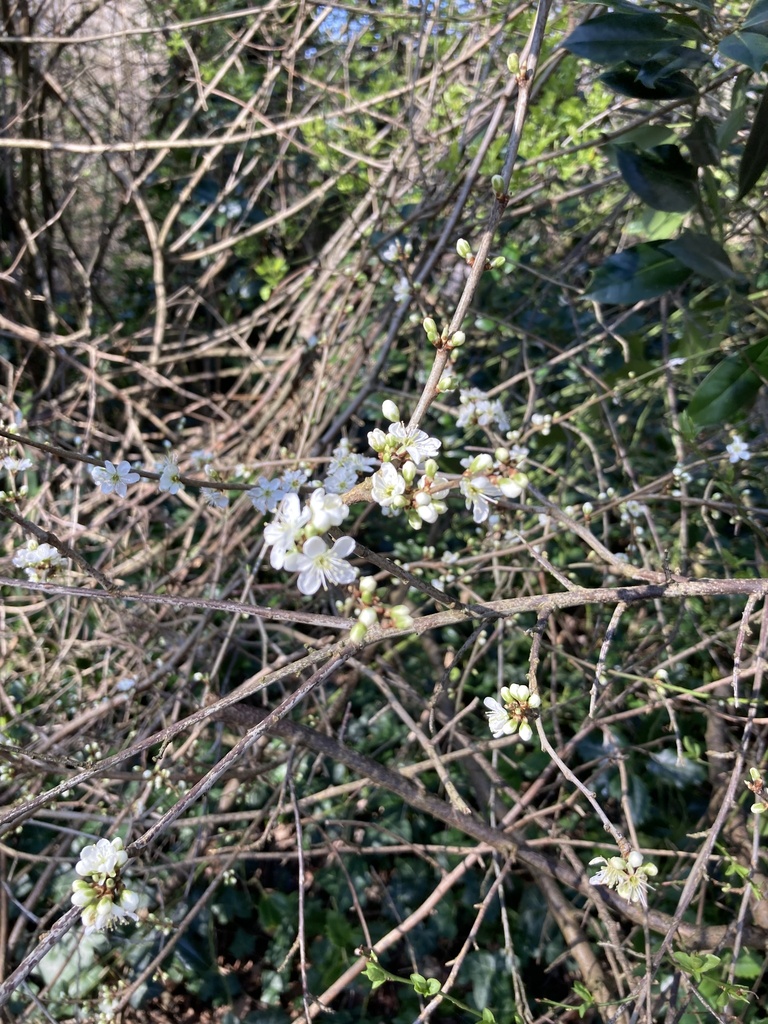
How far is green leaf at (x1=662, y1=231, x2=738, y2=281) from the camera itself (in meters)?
1.46

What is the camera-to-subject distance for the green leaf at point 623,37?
125 centimetres

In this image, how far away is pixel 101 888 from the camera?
2.41 feet

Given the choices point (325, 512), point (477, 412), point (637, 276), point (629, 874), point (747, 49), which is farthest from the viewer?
point (637, 276)

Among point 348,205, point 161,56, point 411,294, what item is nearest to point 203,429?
point 348,205

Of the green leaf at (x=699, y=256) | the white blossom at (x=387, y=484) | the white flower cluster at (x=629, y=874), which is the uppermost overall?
the green leaf at (x=699, y=256)

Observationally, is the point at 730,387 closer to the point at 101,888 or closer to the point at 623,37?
the point at 623,37

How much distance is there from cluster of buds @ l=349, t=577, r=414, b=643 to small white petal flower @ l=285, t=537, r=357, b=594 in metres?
0.03

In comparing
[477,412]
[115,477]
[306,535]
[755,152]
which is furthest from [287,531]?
[755,152]

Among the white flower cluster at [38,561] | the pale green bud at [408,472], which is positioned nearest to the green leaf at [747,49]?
the pale green bud at [408,472]

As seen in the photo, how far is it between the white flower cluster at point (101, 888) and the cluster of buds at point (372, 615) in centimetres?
34

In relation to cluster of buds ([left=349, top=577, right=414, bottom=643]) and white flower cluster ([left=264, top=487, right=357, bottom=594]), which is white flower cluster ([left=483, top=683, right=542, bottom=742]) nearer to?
cluster of buds ([left=349, top=577, right=414, bottom=643])

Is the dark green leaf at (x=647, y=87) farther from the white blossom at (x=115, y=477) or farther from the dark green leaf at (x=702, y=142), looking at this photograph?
the white blossom at (x=115, y=477)

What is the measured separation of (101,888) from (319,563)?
1.38 feet

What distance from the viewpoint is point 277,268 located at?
2469mm
